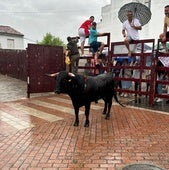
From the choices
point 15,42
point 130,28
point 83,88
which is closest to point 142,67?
point 130,28

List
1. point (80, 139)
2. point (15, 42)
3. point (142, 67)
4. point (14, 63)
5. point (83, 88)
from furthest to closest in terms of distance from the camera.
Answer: point (15, 42), point (14, 63), point (142, 67), point (83, 88), point (80, 139)

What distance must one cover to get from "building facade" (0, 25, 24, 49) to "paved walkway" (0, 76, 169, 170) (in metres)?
35.4

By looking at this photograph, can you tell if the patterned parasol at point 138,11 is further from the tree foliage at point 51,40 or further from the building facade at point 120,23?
the tree foliage at point 51,40

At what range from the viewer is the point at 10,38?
43.5 m

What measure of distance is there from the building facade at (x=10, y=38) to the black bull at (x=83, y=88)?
37255mm

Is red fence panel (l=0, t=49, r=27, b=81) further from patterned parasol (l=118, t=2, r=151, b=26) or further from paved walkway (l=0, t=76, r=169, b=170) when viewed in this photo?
paved walkway (l=0, t=76, r=169, b=170)

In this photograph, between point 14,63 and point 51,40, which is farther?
point 51,40

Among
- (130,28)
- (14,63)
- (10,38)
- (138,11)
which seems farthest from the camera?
(10,38)

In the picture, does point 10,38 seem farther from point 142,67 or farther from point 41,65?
point 142,67

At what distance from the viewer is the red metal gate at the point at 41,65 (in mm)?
11109

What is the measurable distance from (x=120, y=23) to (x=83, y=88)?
82.5 ft

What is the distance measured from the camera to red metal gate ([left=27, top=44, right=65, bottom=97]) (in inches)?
437

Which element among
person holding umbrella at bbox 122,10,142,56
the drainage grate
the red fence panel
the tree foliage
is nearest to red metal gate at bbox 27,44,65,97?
person holding umbrella at bbox 122,10,142,56

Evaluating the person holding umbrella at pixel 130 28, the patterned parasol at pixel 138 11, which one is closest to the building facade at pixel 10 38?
the patterned parasol at pixel 138 11
